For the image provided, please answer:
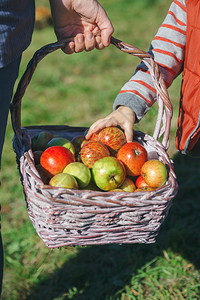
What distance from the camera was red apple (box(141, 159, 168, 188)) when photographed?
1.49 meters

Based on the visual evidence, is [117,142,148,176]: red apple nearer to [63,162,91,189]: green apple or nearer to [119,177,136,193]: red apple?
[119,177,136,193]: red apple

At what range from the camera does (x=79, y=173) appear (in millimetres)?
1498

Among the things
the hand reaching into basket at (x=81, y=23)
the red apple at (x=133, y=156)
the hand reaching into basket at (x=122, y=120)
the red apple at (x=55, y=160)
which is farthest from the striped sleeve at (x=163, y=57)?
the red apple at (x=55, y=160)

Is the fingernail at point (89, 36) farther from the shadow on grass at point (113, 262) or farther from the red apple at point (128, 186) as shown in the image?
the shadow on grass at point (113, 262)

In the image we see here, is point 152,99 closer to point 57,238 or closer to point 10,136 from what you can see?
point 57,238

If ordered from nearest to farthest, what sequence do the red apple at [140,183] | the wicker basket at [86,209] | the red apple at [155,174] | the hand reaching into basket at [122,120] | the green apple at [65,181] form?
the wicker basket at [86,209]
the green apple at [65,181]
the red apple at [155,174]
the red apple at [140,183]
the hand reaching into basket at [122,120]

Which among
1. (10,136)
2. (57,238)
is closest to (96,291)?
(57,238)

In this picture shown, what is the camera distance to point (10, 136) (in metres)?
3.39

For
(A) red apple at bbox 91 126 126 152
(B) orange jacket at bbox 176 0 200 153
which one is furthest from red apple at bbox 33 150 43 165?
(B) orange jacket at bbox 176 0 200 153

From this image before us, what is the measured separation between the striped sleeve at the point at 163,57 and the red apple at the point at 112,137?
0.12 meters

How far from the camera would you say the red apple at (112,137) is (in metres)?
1.74

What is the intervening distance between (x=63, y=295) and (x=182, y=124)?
123 centimetres

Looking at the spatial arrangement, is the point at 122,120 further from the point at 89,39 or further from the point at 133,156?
the point at 89,39

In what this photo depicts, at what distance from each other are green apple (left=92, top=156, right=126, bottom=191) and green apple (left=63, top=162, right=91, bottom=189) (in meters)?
0.05
